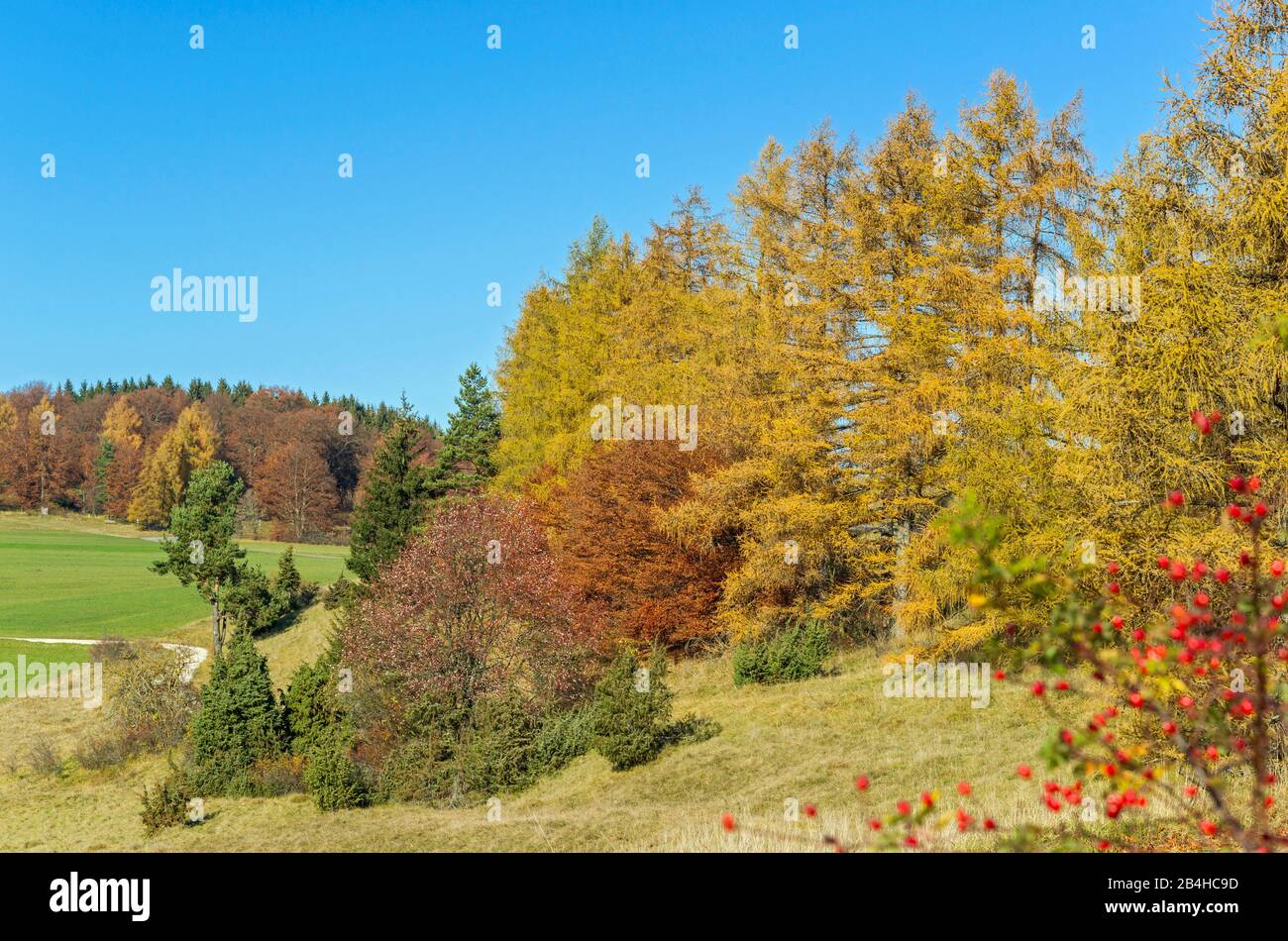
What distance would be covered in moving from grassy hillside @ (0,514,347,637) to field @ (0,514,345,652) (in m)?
0.05

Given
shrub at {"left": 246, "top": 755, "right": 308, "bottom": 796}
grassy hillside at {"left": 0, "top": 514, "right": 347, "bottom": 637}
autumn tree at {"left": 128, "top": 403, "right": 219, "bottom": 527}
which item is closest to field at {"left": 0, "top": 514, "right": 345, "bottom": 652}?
grassy hillside at {"left": 0, "top": 514, "right": 347, "bottom": 637}

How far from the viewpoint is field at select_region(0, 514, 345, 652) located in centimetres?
5084

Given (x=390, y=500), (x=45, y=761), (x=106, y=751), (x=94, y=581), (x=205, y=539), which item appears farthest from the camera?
(x=94, y=581)

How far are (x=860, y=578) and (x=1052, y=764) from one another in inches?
836

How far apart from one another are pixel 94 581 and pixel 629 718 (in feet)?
185

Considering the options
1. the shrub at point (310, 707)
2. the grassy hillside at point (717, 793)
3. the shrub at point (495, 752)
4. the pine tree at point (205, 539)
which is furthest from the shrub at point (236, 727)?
the pine tree at point (205, 539)

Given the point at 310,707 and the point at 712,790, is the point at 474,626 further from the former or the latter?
the point at 712,790

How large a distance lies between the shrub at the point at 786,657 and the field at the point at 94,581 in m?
34.7

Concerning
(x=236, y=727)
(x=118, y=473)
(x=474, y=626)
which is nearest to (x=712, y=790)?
(x=474, y=626)

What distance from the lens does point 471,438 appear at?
46938 mm

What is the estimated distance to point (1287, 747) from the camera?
1223cm

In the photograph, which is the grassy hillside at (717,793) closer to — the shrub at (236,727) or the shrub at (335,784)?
the shrub at (335,784)
